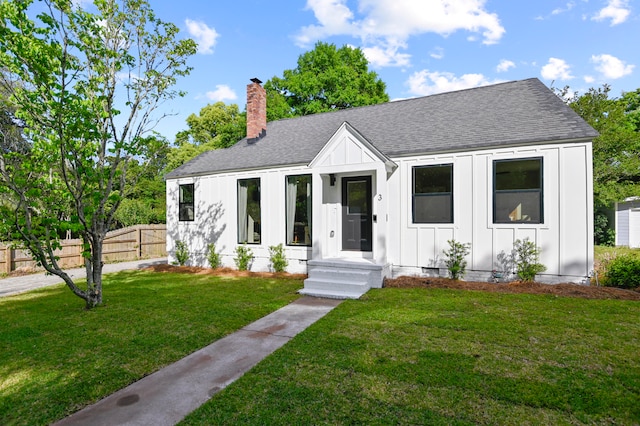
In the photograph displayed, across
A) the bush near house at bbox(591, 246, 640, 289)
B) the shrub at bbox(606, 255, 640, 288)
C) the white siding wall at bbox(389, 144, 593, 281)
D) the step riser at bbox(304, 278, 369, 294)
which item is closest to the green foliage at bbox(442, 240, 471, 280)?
the white siding wall at bbox(389, 144, 593, 281)

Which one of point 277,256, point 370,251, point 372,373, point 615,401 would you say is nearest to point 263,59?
point 277,256

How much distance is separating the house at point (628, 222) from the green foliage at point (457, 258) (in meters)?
13.0

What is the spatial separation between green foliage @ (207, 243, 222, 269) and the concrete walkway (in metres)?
6.15

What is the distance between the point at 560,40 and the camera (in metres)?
9.91

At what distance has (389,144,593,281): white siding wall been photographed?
21.5ft

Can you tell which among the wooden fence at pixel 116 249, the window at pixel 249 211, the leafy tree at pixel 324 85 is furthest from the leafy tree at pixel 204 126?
the window at pixel 249 211

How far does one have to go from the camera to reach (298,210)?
9445 millimetres

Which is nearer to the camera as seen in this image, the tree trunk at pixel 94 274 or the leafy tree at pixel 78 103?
the leafy tree at pixel 78 103

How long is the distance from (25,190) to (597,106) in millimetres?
22035

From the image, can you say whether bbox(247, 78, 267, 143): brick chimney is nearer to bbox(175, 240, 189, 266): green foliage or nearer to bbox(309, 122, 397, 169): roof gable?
bbox(175, 240, 189, 266): green foliage

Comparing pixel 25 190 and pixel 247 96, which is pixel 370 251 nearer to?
pixel 25 190

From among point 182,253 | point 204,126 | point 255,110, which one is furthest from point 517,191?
point 204,126

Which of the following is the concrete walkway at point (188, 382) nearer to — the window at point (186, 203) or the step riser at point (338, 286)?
the step riser at point (338, 286)

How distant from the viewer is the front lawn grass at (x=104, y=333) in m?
3.13
